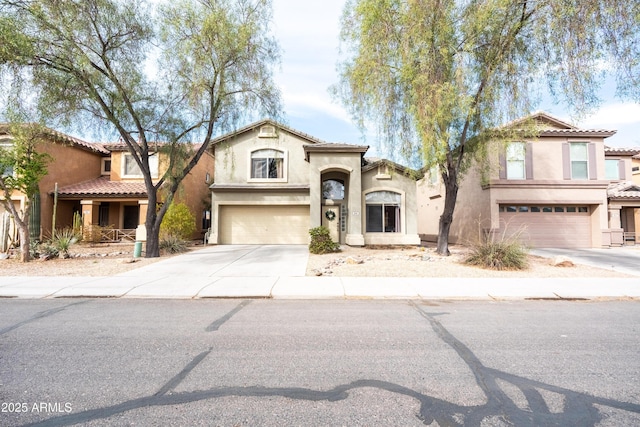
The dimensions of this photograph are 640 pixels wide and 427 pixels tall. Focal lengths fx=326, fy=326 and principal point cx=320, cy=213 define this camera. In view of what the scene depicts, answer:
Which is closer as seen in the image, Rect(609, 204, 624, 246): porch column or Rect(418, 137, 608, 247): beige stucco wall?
Rect(418, 137, 608, 247): beige stucco wall

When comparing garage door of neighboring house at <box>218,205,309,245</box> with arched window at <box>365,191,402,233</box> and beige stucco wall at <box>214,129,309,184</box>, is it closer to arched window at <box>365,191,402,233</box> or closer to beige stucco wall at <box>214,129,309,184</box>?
beige stucco wall at <box>214,129,309,184</box>

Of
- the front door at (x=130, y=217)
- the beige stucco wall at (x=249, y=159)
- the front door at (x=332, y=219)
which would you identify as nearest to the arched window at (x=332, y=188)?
the front door at (x=332, y=219)

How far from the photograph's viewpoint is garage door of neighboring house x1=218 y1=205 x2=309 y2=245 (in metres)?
19.8

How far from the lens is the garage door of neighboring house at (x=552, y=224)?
18.4m

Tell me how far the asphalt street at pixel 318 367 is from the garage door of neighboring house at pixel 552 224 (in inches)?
521

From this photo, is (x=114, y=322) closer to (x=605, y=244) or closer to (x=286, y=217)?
(x=286, y=217)

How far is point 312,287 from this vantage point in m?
8.38

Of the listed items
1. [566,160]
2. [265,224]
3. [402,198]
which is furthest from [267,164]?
[566,160]

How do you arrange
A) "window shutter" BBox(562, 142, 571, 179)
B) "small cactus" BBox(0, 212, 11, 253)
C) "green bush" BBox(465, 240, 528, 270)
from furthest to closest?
"window shutter" BBox(562, 142, 571, 179)
"small cactus" BBox(0, 212, 11, 253)
"green bush" BBox(465, 240, 528, 270)

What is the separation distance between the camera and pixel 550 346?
445cm

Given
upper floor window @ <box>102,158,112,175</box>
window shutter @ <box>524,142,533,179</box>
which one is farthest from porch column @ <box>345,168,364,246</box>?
upper floor window @ <box>102,158,112,175</box>

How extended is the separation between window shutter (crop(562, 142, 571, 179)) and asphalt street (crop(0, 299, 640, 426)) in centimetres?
1494

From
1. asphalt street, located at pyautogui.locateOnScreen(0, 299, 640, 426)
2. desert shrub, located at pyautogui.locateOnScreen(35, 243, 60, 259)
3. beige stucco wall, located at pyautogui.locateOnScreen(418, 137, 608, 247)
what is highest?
beige stucco wall, located at pyautogui.locateOnScreen(418, 137, 608, 247)

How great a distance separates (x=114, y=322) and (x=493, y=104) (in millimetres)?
13292
